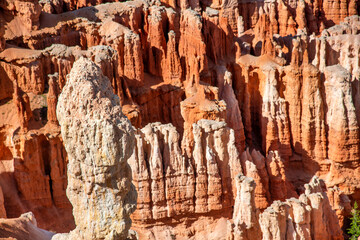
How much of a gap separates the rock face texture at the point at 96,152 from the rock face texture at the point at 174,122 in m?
0.03

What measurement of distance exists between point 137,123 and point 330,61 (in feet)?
36.3

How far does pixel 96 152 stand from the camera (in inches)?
484

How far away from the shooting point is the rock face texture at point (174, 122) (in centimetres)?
1281

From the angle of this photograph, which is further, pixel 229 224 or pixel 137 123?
pixel 137 123

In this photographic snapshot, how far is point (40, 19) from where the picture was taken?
33219 millimetres

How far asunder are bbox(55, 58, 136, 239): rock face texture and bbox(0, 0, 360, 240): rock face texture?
25mm

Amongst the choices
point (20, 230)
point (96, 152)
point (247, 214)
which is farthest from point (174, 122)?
point (96, 152)

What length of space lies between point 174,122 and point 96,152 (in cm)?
2003

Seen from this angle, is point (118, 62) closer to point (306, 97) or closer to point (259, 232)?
point (306, 97)

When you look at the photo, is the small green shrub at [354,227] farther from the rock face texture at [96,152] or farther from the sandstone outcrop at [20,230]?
the rock face texture at [96,152]

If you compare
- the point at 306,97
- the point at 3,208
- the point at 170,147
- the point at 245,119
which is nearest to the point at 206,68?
the point at 245,119

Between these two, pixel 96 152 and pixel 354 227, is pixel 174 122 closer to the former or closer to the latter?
pixel 354 227

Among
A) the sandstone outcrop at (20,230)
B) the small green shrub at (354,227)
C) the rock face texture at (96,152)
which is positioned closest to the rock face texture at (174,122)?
the rock face texture at (96,152)

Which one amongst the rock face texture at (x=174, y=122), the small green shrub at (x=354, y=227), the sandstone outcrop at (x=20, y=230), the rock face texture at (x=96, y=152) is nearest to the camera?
the rock face texture at (x=96, y=152)
